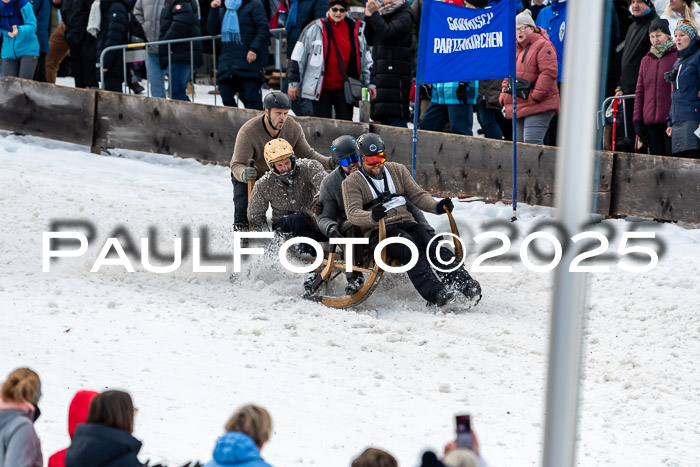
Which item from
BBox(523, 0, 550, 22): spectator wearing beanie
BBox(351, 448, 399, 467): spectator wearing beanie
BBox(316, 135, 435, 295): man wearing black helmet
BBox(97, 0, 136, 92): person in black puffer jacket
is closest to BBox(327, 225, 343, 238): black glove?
BBox(316, 135, 435, 295): man wearing black helmet

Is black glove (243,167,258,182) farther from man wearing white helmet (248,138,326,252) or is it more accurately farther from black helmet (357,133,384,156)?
black helmet (357,133,384,156)

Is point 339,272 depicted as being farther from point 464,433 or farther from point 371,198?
point 464,433

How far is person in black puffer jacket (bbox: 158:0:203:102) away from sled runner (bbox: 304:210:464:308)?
5.77m

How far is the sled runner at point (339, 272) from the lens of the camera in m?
7.89

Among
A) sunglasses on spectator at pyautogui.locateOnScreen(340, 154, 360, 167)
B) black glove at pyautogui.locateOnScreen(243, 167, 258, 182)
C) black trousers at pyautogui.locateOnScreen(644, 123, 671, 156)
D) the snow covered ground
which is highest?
black trousers at pyautogui.locateOnScreen(644, 123, 671, 156)

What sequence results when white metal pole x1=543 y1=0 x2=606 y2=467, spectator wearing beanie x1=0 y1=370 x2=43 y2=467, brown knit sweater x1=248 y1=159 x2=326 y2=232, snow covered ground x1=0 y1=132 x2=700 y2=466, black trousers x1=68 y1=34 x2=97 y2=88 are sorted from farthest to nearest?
black trousers x1=68 y1=34 x2=97 y2=88, brown knit sweater x1=248 y1=159 x2=326 y2=232, snow covered ground x1=0 y1=132 x2=700 y2=466, spectator wearing beanie x1=0 y1=370 x2=43 y2=467, white metal pole x1=543 y1=0 x2=606 y2=467

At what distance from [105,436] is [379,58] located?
27.6ft

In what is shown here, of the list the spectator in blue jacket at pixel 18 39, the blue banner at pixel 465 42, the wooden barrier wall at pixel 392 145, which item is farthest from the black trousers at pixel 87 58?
the blue banner at pixel 465 42

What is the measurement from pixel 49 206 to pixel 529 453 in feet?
21.4

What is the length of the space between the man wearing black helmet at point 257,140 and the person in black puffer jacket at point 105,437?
5.54m

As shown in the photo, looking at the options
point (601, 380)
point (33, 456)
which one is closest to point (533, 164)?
point (601, 380)

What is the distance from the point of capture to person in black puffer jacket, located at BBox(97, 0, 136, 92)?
1404 cm

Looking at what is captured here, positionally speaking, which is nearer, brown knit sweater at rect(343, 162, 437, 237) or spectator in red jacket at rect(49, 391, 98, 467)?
spectator in red jacket at rect(49, 391, 98, 467)

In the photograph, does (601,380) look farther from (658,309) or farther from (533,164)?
(533,164)
